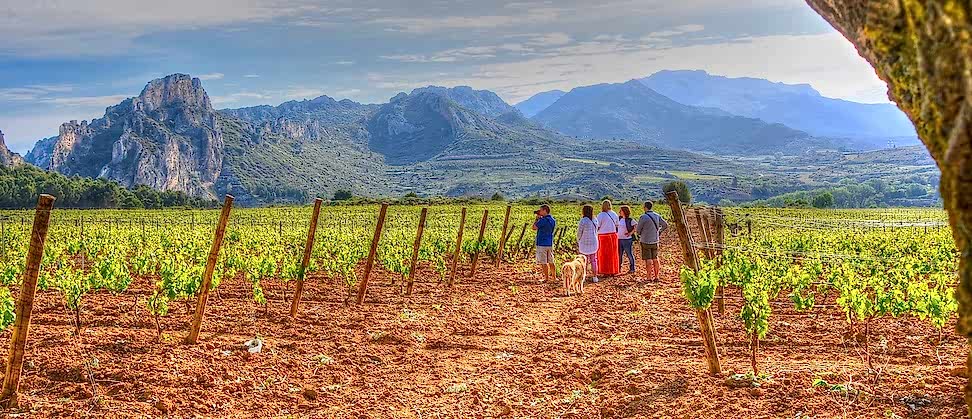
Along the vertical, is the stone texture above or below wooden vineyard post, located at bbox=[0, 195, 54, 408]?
above

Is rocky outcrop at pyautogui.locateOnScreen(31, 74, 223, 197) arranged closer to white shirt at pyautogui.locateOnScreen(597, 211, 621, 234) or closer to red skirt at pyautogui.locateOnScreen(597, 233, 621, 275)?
red skirt at pyautogui.locateOnScreen(597, 233, 621, 275)

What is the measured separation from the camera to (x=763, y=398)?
5.61 meters

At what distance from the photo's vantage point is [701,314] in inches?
254

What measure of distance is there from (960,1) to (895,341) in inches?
296

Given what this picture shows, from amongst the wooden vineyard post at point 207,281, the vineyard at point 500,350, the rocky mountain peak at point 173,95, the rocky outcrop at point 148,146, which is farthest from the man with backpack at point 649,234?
the rocky mountain peak at point 173,95

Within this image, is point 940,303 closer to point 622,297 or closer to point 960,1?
point 622,297

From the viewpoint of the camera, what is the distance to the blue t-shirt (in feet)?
44.6

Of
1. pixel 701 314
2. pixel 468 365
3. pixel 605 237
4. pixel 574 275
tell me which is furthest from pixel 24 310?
pixel 605 237

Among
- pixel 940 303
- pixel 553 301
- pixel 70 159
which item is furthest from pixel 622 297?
pixel 70 159

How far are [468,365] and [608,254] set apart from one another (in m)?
7.56

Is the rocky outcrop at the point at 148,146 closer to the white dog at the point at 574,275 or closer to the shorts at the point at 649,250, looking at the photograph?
the shorts at the point at 649,250

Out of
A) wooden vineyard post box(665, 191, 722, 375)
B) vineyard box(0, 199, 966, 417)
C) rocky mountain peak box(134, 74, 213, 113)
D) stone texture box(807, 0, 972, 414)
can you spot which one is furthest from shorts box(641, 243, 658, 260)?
rocky mountain peak box(134, 74, 213, 113)

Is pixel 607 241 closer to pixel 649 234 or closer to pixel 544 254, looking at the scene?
pixel 649 234

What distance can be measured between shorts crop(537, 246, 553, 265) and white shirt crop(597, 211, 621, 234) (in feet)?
3.69
